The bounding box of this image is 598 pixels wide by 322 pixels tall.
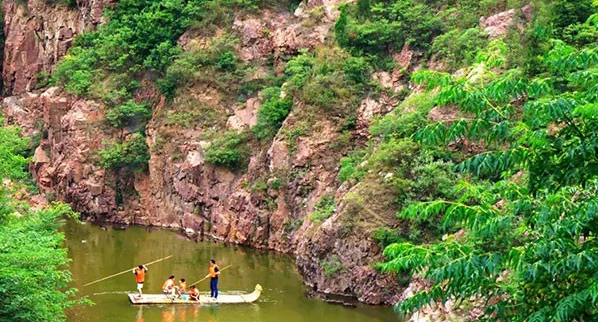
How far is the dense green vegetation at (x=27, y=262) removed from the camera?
47.2ft

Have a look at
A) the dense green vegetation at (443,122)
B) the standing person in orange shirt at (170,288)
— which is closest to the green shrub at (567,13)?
the dense green vegetation at (443,122)

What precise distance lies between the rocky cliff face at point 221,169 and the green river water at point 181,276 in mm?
1029

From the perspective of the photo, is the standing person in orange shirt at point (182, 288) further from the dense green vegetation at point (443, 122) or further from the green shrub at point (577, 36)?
the green shrub at point (577, 36)

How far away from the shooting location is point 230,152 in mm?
33812

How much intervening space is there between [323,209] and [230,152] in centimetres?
761

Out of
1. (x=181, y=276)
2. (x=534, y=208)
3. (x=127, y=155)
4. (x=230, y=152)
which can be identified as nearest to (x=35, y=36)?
(x=127, y=155)

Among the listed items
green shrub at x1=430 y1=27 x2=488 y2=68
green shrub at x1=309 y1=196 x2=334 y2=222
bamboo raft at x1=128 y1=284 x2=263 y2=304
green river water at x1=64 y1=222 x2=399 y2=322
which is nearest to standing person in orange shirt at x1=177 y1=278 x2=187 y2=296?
bamboo raft at x1=128 y1=284 x2=263 y2=304

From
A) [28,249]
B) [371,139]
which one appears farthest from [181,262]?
[28,249]

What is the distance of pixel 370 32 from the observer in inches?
1273

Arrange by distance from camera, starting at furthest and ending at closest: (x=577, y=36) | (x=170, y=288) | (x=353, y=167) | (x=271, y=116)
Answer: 1. (x=271, y=116)
2. (x=353, y=167)
3. (x=170, y=288)
4. (x=577, y=36)

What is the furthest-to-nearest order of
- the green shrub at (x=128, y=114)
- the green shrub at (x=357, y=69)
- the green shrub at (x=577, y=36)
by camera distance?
the green shrub at (x=128, y=114), the green shrub at (x=357, y=69), the green shrub at (x=577, y=36)

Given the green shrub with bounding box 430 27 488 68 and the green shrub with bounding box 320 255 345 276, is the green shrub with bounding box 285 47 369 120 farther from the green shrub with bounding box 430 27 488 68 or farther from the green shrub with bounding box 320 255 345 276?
the green shrub with bounding box 320 255 345 276

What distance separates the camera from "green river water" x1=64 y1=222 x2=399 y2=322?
21656mm

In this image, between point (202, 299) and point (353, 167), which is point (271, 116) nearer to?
point (353, 167)
